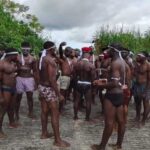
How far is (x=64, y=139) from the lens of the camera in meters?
8.93

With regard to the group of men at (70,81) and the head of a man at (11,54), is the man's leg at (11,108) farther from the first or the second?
the head of a man at (11,54)

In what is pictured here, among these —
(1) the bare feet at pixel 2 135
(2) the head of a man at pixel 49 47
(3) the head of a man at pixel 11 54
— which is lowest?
(1) the bare feet at pixel 2 135

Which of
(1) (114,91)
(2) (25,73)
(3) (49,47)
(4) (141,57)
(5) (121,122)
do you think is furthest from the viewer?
(2) (25,73)

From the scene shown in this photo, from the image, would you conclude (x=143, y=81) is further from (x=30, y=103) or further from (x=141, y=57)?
(x=30, y=103)

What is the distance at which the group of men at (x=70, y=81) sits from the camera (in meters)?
7.84

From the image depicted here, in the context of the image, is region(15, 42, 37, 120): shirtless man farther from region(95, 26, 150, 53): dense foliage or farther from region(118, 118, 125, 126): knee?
region(95, 26, 150, 53): dense foliage

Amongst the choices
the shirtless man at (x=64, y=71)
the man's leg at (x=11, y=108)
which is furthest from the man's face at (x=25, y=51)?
the man's leg at (x=11, y=108)

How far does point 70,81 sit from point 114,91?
4.34 meters

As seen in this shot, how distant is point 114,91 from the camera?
25.7 ft

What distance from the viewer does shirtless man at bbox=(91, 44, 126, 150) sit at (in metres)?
7.70

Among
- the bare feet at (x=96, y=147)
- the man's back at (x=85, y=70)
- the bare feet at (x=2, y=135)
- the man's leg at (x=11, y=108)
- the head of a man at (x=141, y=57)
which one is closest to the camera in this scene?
the bare feet at (x=96, y=147)

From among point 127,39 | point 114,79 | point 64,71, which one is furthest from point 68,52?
point 127,39

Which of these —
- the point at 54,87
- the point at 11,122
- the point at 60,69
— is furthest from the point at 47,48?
the point at 60,69

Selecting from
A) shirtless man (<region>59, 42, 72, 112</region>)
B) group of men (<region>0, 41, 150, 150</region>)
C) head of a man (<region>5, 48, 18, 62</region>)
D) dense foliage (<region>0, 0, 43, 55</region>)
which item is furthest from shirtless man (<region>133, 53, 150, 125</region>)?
dense foliage (<region>0, 0, 43, 55</region>)
